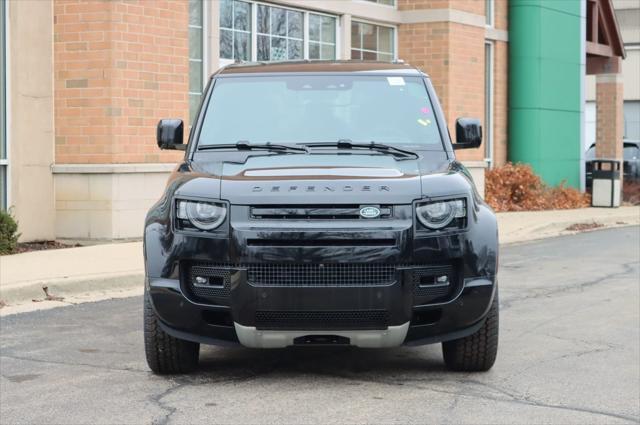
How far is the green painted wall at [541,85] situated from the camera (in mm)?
24672

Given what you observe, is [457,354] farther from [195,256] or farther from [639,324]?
[639,324]

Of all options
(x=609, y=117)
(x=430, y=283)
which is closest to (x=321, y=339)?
(x=430, y=283)

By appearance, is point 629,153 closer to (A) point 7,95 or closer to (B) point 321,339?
(A) point 7,95

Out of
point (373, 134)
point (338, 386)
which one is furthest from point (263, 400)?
point (373, 134)

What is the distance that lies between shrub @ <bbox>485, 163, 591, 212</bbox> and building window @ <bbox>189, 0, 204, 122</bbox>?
7997mm

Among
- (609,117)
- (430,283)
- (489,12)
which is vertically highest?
(489,12)

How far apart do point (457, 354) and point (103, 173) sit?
Result: 861 cm

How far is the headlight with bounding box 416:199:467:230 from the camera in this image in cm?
630

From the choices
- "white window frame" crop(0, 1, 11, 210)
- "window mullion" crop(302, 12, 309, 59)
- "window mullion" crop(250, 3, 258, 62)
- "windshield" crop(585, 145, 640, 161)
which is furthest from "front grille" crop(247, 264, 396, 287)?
"windshield" crop(585, 145, 640, 161)

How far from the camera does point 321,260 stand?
6164 mm

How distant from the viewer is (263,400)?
6227 millimetres

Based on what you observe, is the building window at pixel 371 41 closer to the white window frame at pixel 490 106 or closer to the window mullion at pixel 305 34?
the window mullion at pixel 305 34

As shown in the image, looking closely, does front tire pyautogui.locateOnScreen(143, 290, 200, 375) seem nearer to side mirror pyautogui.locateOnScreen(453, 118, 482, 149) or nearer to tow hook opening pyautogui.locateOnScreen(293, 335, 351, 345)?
tow hook opening pyautogui.locateOnScreen(293, 335, 351, 345)

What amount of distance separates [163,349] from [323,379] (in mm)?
977
